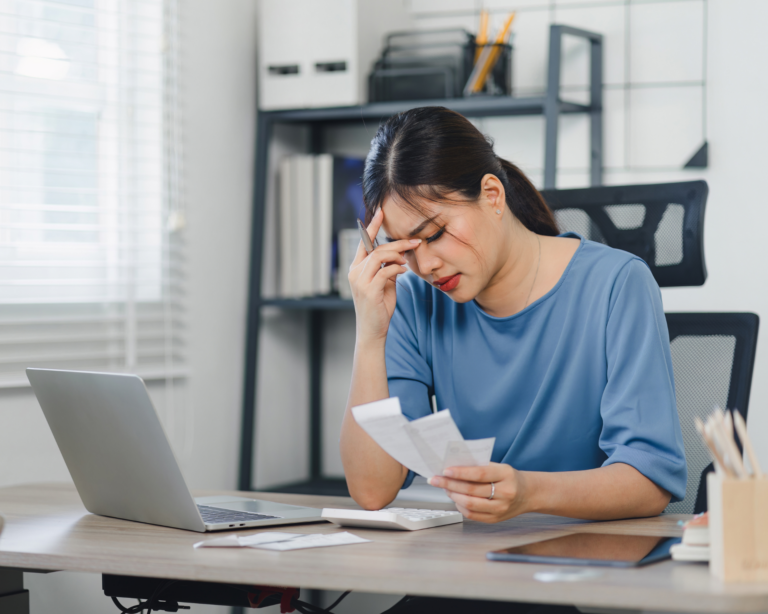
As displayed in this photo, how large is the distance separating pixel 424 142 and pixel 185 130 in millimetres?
1135

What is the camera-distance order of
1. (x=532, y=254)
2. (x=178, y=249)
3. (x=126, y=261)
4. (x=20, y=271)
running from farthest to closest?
(x=178, y=249) < (x=126, y=261) < (x=20, y=271) < (x=532, y=254)

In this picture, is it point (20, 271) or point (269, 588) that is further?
point (20, 271)

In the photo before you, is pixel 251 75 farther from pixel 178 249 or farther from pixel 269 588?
pixel 269 588

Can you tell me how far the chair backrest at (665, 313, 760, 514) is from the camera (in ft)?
4.66

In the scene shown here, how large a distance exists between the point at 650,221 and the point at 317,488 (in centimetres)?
138

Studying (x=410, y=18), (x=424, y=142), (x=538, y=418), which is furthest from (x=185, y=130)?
(x=538, y=418)

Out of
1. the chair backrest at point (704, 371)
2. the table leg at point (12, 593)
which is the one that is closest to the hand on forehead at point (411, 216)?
the chair backrest at point (704, 371)

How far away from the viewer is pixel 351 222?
2.48 m

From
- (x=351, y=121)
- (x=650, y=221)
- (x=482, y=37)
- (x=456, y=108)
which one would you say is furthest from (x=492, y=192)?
(x=351, y=121)

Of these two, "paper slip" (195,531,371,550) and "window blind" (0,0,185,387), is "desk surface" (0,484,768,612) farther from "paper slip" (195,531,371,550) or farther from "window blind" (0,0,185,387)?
"window blind" (0,0,185,387)

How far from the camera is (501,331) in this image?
1.36 metres

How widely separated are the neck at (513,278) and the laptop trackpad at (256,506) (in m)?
0.43

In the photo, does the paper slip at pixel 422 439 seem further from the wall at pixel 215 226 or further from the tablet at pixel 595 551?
the wall at pixel 215 226

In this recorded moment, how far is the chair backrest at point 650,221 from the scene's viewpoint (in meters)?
1.45
